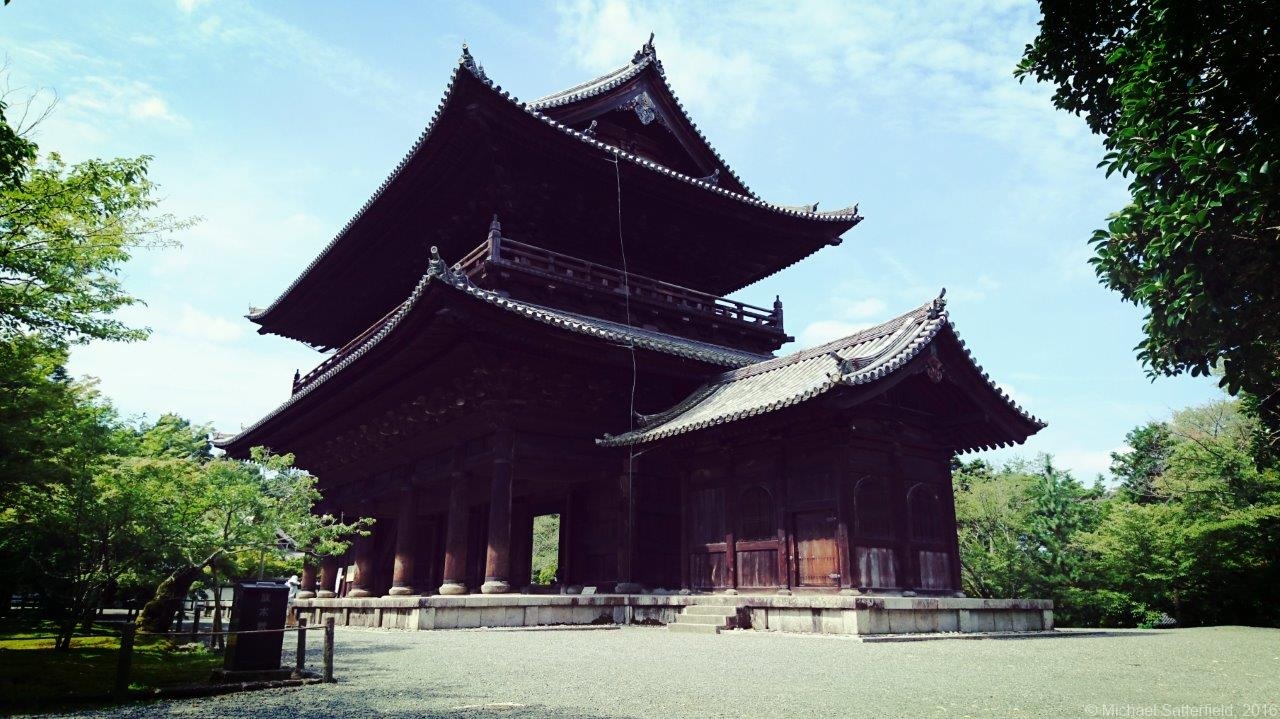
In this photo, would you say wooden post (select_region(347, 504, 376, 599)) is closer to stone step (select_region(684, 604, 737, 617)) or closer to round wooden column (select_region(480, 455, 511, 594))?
round wooden column (select_region(480, 455, 511, 594))

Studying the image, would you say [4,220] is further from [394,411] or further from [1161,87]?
[1161,87]

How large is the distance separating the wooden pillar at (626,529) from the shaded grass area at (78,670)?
7.66m

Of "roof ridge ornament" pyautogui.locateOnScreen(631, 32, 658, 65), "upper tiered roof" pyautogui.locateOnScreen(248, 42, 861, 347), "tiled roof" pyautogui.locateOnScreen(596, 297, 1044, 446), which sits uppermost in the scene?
"roof ridge ornament" pyautogui.locateOnScreen(631, 32, 658, 65)

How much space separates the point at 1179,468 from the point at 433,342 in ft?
97.4

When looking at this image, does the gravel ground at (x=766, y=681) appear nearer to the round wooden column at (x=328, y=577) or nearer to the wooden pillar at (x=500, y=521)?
the wooden pillar at (x=500, y=521)

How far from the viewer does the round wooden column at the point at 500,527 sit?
48.8 feet

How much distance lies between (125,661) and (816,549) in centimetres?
1020

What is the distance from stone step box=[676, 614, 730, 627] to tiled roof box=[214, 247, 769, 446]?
5.71 m

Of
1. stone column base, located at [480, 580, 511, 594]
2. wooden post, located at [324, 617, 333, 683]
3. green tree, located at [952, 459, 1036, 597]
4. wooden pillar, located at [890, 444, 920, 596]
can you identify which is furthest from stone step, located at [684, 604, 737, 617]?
green tree, located at [952, 459, 1036, 597]

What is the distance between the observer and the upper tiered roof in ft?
56.7

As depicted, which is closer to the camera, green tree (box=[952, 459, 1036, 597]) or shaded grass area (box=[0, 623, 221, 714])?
shaded grass area (box=[0, 623, 221, 714])

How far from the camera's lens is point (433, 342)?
15.6m

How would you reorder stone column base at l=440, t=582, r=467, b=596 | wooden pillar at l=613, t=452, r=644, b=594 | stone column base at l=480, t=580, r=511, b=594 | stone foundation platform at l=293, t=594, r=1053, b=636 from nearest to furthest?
stone foundation platform at l=293, t=594, r=1053, b=636 → stone column base at l=480, t=580, r=511, b=594 → stone column base at l=440, t=582, r=467, b=596 → wooden pillar at l=613, t=452, r=644, b=594

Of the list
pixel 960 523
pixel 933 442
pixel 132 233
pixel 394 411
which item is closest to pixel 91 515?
pixel 132 233
